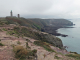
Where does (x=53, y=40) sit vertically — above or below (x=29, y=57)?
below

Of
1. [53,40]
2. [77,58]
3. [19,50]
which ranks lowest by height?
[53,40]

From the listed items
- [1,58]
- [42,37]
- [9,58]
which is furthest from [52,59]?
[42,37]

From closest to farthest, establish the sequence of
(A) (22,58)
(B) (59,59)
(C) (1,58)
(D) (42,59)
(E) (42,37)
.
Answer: (C) (1,58), (A) (22,58), (D) (42,59), (B) (59,59), (E) (42,37)

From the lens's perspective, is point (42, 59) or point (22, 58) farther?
point (42, 59)

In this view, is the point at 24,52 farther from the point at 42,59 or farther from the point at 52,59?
the point at 52,59

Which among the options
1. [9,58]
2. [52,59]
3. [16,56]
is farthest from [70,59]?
[9,58]

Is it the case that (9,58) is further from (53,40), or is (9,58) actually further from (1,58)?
(53,40)

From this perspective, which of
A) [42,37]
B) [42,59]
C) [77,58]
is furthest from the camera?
[42,37]

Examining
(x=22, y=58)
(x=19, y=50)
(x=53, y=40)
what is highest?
(x=19, y=50)

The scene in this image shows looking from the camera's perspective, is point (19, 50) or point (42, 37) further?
point (42, 37)
